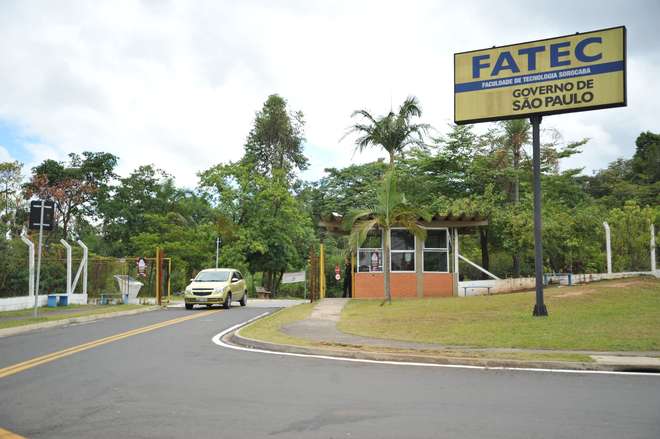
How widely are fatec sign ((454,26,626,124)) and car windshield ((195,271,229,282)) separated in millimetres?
12350

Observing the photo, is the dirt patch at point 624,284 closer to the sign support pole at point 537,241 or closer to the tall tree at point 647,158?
the sign support pole at point 537,241

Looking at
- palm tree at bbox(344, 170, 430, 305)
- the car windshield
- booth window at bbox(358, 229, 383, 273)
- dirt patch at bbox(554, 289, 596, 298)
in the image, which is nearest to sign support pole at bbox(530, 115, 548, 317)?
dirt patch at bbox(554, 289, 596, 298)

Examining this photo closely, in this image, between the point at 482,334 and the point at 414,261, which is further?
the point at 414,261

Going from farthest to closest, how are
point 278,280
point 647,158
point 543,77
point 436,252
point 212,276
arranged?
point 647,158, point 278,280, point 436,252, point 212,276, point 543,77

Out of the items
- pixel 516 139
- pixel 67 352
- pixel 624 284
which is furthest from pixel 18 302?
pixel 516 139

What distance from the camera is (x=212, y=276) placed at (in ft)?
83.5

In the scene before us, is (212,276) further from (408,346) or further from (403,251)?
(408,346)

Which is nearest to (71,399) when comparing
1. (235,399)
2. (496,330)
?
(235,399)

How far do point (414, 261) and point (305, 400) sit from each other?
2013 cm

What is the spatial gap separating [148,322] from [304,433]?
44.8 feet

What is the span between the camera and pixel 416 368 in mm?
9461

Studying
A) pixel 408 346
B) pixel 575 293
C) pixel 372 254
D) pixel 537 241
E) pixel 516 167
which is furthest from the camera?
pixel 516 167

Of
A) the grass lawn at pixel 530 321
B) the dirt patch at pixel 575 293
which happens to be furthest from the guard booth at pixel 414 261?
the dirt patch at pixel 575 293

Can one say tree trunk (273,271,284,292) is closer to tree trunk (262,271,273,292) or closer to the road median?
tree trunk (262,271,273,292)
